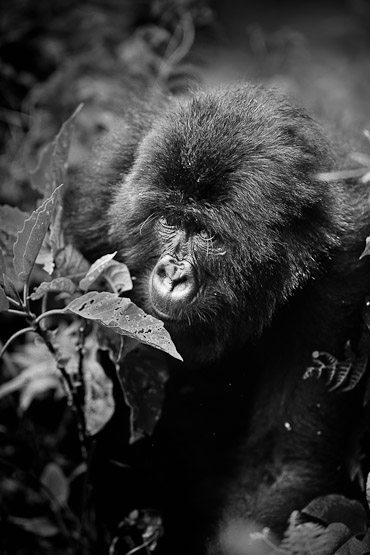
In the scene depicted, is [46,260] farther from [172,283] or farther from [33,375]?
[33,375]

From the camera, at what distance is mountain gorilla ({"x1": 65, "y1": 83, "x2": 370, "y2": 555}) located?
8.94 ft

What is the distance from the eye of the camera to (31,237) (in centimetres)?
236

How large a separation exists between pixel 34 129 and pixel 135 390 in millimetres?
2942

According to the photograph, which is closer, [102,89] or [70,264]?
[70,264]

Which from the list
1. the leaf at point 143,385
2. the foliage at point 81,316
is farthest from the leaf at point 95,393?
the leaf at point 143,385

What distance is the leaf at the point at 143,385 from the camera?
2.76 meters

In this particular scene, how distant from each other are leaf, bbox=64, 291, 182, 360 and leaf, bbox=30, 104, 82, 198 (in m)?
0.73

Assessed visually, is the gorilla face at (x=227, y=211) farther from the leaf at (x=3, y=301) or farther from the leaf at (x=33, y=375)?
the leaf at (x=33, y=375)

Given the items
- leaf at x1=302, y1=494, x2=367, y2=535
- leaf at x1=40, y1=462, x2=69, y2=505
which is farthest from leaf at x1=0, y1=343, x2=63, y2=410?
leaf at x1=302, y1=494, x2=367, y2=535

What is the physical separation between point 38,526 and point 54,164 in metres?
1.95

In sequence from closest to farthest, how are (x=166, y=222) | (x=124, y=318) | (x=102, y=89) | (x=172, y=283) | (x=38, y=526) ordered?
(x=124, y=318) < (x=172, y=283) < (x=166, y=222) < (x=38, y=526) < (x=102, y=89)

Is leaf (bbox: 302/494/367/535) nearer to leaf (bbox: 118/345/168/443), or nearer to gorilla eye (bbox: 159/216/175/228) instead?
leaf (bbox: 118/345/168/443)

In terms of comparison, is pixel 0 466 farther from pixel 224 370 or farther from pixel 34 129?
pixel 34 129

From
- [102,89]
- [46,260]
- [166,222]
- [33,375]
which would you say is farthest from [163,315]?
[102,89]
